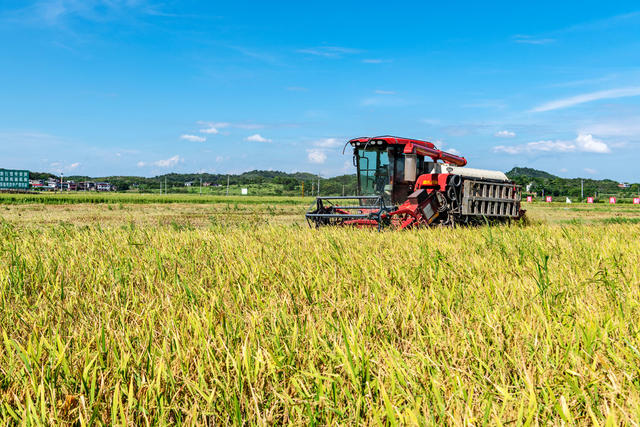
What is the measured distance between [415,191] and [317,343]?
7.77 metres

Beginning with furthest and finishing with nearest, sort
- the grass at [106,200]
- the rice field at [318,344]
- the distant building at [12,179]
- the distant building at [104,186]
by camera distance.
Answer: the distant building at [104,186], the distant building at [12,179], the grass at [106,200], the rice field at [318,344]

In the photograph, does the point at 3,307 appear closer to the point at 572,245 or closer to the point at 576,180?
the point at 572,245

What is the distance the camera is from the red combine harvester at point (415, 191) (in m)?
9.36

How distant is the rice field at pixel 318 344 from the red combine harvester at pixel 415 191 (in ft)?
16.8

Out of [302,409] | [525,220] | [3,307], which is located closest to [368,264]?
[302,409]

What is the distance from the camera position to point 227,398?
1.59 metres

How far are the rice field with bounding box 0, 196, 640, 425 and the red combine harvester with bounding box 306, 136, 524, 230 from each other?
5.13m

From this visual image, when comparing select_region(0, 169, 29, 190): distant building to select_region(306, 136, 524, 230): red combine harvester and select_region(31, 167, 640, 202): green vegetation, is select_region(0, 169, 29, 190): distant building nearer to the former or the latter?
select_region(31, 167, 640, 202): green vegetation

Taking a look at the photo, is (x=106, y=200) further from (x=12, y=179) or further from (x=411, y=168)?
(x=12, y=179)

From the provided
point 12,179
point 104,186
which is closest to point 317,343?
point 12,179

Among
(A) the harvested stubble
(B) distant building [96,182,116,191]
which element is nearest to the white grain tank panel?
(A) the harvested stubble

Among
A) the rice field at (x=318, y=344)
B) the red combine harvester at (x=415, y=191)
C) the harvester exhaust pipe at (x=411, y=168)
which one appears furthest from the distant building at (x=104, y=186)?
the rice field at (x=318, y=344)

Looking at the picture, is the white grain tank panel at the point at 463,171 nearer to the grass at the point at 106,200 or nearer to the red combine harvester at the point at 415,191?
the red combine harvester at the point at 415,191

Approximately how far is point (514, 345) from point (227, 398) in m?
1.35
